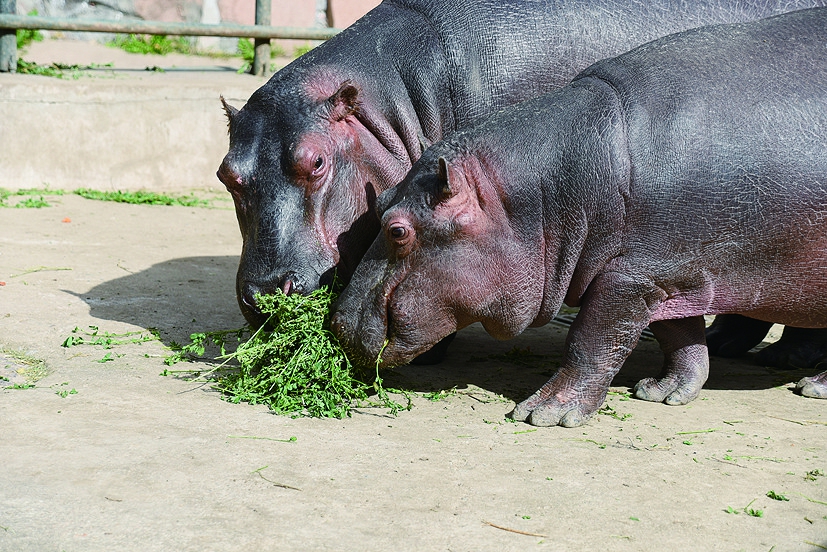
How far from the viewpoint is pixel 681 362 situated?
164 inches

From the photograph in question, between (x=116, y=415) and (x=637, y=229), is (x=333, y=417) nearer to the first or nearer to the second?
(x=116, y=415)

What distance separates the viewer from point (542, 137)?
12.5ft

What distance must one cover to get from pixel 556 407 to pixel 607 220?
2.25 feet

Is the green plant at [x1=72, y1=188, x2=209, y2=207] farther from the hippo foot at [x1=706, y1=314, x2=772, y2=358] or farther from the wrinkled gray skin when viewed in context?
the hippo foot at [x1=706, y1=314, x2=772, y2=358]

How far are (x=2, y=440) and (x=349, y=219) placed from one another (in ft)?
5.09

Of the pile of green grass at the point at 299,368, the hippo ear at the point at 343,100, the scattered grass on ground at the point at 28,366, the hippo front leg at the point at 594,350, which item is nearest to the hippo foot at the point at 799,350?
→ the hippo front leg at the point at 594,350

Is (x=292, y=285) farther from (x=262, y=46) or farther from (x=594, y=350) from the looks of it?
(x=262, y=46)

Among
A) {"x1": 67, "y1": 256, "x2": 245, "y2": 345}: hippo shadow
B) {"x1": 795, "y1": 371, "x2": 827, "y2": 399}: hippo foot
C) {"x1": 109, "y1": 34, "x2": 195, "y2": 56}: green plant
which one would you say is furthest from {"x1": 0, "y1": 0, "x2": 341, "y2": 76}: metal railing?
{"x1": 795, "y1": 371, "x2": 827, "y2": 399}: hippo foot

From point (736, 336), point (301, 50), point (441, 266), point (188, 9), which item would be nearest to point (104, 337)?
point (441, 266)

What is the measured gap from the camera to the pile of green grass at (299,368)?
3867 mm

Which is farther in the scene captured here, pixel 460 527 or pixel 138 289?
pixel 138 289

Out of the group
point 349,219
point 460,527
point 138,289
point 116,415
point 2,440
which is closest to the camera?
point 460,527

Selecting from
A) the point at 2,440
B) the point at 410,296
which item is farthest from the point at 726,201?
the point at 2,440

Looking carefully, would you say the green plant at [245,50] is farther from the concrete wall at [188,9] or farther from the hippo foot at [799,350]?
the hippo foot at [799,350]
